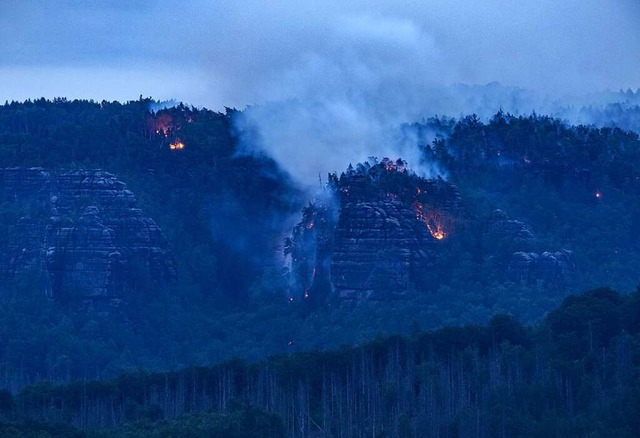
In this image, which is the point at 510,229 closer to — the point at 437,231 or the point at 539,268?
the point at 437,231

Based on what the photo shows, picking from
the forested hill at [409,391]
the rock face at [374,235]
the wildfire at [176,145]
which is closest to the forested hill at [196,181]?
the wildfire at [176,145]

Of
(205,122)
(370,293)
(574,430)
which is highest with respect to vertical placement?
(205,122)

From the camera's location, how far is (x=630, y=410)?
443 feet

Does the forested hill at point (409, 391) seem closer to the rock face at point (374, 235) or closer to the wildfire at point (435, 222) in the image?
the rock face at point (374, 235)

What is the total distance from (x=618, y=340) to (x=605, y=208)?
39173mm

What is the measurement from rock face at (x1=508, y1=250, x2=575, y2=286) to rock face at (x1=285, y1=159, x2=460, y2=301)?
4.58 metres

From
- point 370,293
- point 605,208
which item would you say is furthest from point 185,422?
point 605,208

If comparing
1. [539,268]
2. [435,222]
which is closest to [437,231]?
[435,222]

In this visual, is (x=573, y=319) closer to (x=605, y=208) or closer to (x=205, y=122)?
(x=605, y=208)

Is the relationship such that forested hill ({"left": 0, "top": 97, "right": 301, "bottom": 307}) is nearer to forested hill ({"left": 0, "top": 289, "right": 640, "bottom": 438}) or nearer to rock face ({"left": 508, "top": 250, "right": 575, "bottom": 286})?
Answer: rock face ({"left": 508, "top": 250, "right": 575, "bottom": 286})

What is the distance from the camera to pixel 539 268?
173000 millimetres

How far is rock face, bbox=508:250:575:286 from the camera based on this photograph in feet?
567

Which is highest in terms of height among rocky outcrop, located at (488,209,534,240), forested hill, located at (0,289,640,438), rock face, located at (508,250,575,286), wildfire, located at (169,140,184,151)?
wildfire, located at (169,140,184,151)

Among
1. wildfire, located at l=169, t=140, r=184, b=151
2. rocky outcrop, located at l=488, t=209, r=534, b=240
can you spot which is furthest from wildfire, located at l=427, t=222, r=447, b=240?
wildfire, located at l=169, t=140, r=184, b=151
